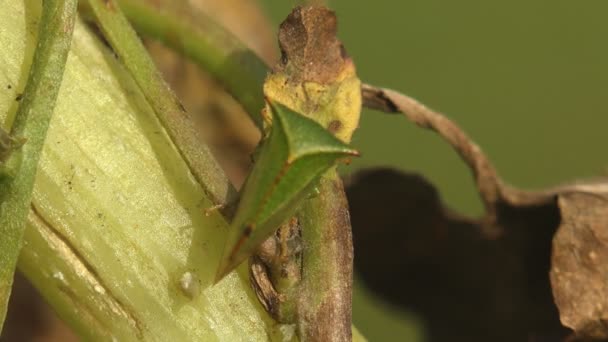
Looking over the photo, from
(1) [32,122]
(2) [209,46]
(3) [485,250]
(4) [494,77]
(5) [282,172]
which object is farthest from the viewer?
(4) [494,77]

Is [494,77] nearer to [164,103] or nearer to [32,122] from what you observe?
[164,103]

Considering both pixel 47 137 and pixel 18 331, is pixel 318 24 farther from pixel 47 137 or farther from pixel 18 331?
pixel 18 331

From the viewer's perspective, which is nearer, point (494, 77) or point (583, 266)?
point (583, 266)

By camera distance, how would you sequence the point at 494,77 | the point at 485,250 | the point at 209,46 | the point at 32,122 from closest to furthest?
the point at 32,122 < the point at 209,46 < the point at 485,250 < the point at 494,77

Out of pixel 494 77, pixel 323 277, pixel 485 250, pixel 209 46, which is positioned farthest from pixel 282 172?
pixel 494 77

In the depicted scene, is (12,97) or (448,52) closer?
(12,97)

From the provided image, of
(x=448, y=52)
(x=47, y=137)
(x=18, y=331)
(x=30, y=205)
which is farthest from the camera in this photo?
(x=448, y=52)

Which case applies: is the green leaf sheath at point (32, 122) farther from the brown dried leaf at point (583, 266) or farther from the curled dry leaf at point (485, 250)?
the brown dried leaf at point (583, 266)

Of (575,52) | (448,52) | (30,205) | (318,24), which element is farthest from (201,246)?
(575,52)
